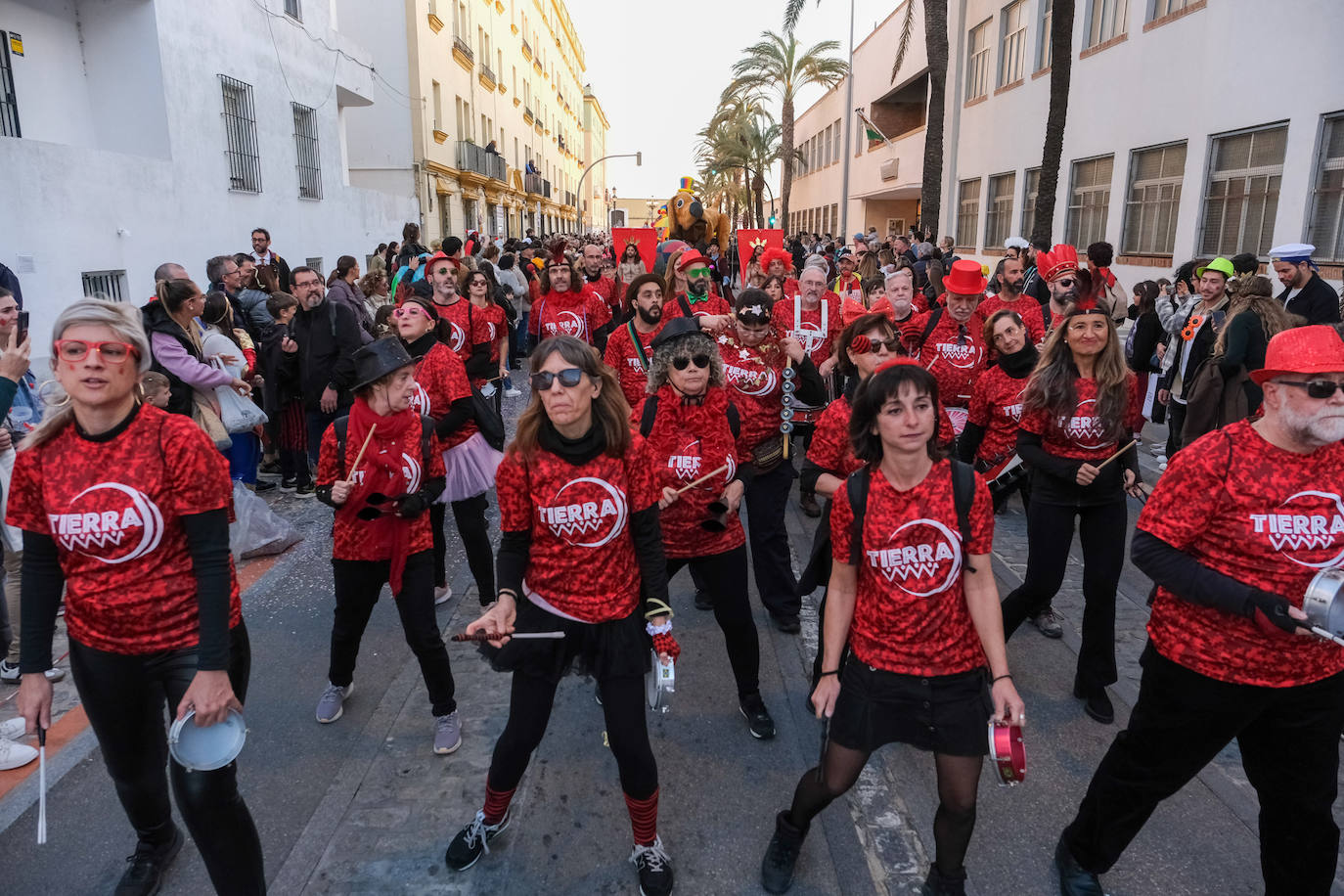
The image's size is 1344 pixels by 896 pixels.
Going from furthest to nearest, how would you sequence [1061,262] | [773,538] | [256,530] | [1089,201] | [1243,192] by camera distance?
[1089,201] < [1243,192] < [1061,262] < [256,530] < [773,538]

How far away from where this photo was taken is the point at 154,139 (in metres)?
10.6

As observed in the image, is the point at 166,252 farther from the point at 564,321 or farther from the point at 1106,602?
the point at 1106,602

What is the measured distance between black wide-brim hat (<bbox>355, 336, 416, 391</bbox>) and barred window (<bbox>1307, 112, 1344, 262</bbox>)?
12.2 meters

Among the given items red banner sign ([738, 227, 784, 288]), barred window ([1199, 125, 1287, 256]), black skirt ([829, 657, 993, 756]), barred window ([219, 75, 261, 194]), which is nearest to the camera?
black skirt ([829, 657, 993, 756])

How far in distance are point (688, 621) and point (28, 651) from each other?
3.38m

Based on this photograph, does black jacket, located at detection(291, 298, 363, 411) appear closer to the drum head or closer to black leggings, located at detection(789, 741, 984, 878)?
the drum head

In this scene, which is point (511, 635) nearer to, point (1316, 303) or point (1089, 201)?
point (1316, 303)

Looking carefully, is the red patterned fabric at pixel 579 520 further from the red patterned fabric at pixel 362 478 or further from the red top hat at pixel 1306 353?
the red top hat at pixel 1306 353

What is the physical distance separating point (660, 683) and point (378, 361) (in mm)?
1902

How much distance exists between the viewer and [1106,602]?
13.3 feet

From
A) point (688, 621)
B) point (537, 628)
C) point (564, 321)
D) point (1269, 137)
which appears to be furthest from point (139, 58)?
point (1269, 137)

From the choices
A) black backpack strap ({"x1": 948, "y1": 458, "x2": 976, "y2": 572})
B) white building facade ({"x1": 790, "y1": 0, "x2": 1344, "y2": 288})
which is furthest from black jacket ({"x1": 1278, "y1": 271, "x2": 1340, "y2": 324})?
black backpack strap ({"x1": 948, "y1": 458, "x2": 976, "y2": 572})

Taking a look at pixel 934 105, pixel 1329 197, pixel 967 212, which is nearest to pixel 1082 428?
pixel 1329 197

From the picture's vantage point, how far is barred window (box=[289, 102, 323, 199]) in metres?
15.1
